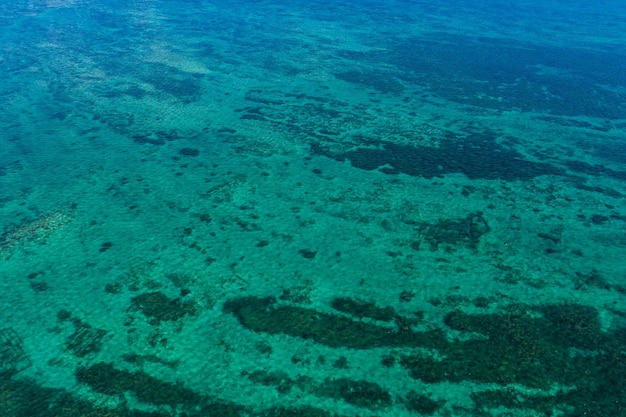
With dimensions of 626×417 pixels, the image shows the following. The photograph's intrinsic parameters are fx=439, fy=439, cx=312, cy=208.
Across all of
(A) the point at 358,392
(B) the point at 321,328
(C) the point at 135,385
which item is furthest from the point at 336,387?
(C) the point at 135,385

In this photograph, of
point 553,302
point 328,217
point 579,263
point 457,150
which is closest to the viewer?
point 553,302

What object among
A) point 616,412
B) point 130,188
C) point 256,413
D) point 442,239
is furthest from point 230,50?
point 616,412

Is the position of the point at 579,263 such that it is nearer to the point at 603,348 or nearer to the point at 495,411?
the point at 603,348

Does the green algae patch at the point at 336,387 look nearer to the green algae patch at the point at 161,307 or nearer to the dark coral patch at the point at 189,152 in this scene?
the green algae patch at the point at 161,307

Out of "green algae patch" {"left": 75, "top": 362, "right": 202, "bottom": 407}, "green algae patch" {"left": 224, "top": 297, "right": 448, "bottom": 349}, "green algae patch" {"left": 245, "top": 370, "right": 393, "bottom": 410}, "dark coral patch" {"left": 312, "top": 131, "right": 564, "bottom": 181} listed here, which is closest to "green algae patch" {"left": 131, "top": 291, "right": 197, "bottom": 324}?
"green algae patch" {"left": 224, "top": 297, "right": 448, "bottom": 349}

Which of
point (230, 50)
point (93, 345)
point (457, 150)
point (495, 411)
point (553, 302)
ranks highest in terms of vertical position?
point (230, 50)

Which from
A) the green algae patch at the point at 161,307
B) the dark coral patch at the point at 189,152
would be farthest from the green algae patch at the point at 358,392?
the dark coral patch at the point at 189,152

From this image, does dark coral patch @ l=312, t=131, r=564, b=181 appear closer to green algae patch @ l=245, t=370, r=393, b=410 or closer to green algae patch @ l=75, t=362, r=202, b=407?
green algae patch @ l=245, t=370, r=393, b=410
